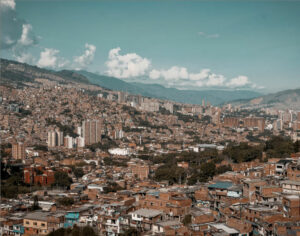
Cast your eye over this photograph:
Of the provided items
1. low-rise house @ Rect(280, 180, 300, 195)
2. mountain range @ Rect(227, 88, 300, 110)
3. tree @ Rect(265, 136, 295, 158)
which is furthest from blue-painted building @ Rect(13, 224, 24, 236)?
mountain range @ Rect(227, 88, 300, 110)

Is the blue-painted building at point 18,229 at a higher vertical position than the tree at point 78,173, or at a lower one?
higher

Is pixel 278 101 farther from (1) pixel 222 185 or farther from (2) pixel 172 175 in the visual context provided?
(1) pixel 222 185

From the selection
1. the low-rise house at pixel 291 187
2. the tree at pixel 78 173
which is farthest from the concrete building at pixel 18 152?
the low-rise house at pixel 291 187

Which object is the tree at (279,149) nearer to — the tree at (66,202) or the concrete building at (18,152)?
the tree at (66,202)

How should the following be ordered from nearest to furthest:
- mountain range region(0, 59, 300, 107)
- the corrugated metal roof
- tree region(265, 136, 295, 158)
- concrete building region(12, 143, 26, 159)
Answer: the corrugated metal roof, tree region(265, 136, 295, 158), concrete building region(12, 143, 26, 159), mountain range region(0, 59, 300, 107)

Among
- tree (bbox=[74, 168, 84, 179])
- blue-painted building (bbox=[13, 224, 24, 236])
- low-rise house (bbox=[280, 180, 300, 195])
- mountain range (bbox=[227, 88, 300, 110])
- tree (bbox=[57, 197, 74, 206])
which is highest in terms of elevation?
mountain range (bbox=[227, 88, 300, 110])

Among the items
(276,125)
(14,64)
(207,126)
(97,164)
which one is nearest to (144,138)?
(207,126)

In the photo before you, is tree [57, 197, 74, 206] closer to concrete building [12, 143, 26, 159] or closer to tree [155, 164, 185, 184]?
tree [155, 164, 185, 184]

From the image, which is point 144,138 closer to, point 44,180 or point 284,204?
point 44,180

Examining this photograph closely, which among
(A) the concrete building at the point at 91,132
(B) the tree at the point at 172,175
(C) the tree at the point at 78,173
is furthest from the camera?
(A) the concrete building at the point at 91,132

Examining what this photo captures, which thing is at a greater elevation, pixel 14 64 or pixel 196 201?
pixel 14 64

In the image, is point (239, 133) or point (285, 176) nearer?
point (285, 176)
